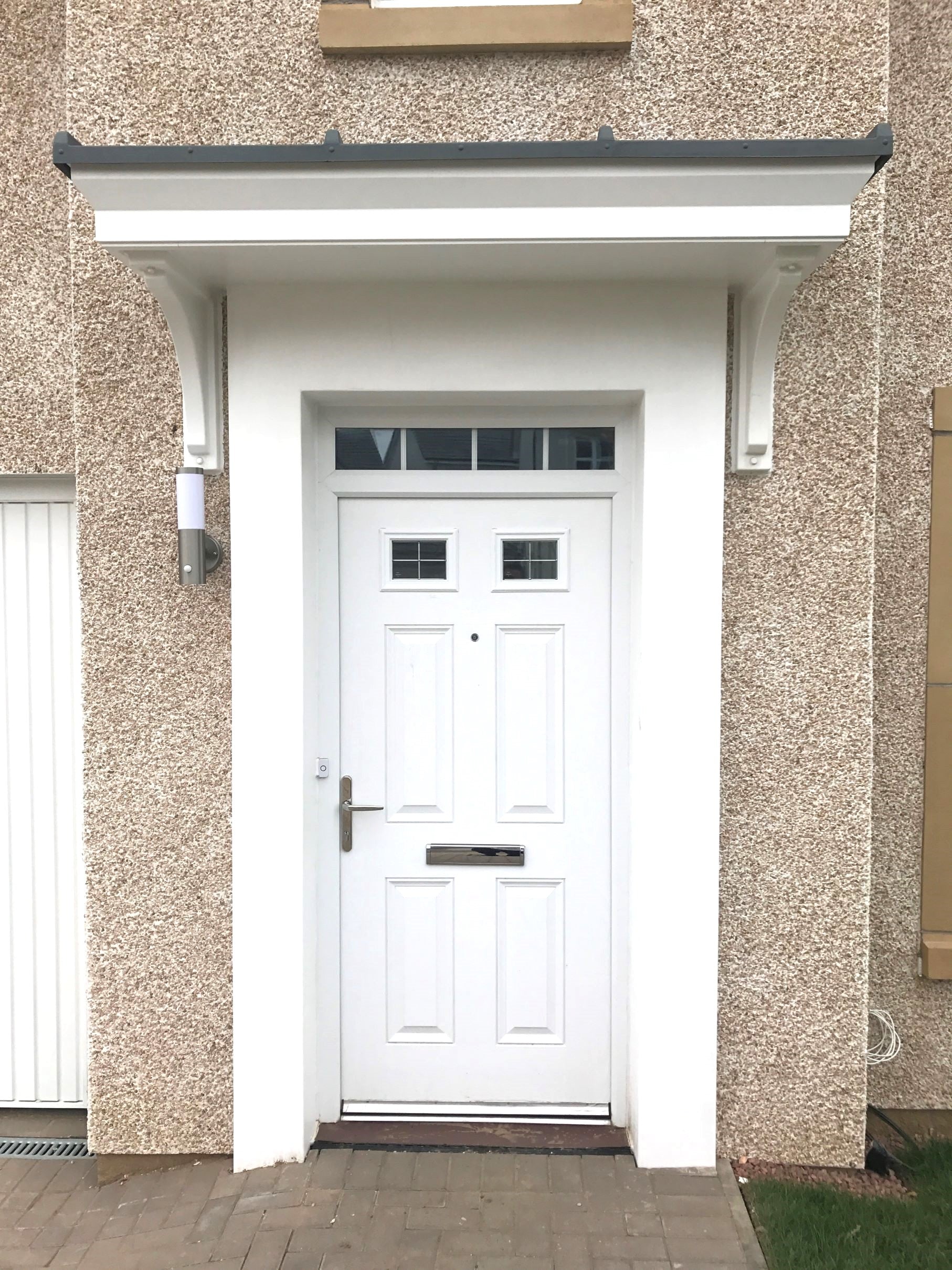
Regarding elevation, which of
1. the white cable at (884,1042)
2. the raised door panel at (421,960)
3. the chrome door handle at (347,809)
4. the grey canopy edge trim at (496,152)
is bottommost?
the white cable at (884,1042)

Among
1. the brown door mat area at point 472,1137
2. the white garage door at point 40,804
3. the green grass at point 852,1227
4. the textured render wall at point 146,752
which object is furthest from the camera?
the white garage door at point 40,804

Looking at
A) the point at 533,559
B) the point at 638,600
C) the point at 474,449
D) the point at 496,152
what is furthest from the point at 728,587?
the point at 496,152

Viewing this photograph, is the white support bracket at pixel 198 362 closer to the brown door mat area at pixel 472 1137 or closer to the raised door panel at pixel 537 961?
the raised door panel at pixel 537 961

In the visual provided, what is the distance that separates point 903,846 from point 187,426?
3093mm

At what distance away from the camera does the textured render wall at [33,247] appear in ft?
10.0

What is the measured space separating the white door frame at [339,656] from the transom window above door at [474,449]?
3cm

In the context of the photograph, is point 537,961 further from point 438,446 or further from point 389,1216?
point 438,446

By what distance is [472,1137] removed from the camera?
303 centimetres

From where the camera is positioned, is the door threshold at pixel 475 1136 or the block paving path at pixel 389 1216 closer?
the block paving path at pixel 389 1216

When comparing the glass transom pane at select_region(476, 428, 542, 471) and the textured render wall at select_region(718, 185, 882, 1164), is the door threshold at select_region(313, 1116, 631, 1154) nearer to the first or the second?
the textured render wall at select_region(718, 185, 882, 1164)

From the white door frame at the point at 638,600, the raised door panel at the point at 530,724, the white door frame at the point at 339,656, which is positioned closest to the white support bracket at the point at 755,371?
the white door frame at the point at 638,600

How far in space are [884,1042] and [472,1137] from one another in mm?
1638

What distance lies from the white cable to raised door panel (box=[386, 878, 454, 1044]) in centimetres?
165

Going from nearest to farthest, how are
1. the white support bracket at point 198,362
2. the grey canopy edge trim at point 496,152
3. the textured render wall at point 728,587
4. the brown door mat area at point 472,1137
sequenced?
the grey canopy edge trim at point 496,152 < the white support bracket at point 198,362 < the textured render wall at point 728,587 < the brown door mat area at point 472,1137
